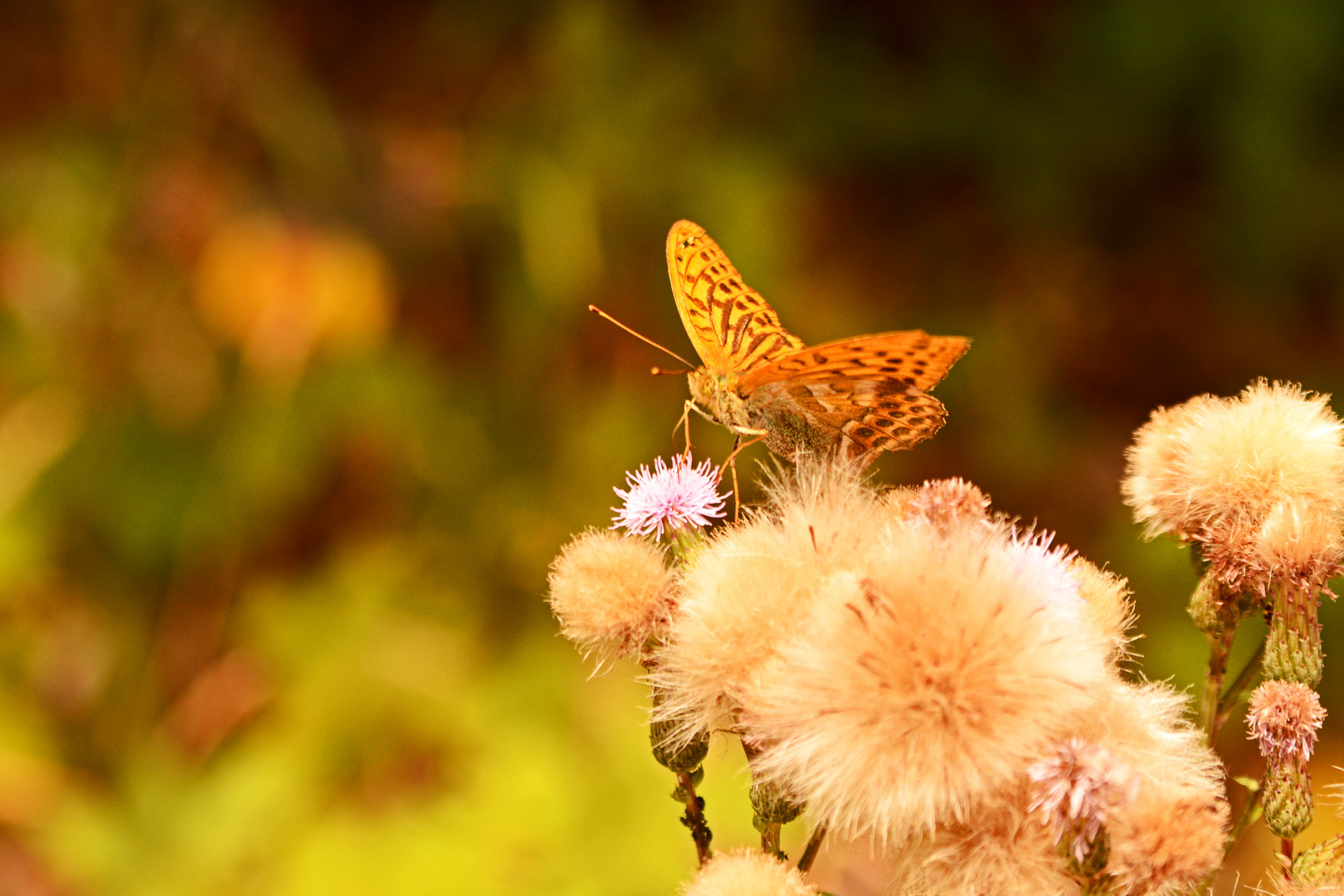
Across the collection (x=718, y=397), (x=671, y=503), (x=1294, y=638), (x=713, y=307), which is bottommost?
(x=1294, y=638)

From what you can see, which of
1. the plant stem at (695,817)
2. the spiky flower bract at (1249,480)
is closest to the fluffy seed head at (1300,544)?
the spiky flower bract at (1249,480)

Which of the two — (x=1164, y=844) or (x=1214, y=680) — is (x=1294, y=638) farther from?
(x=1164, y=844)

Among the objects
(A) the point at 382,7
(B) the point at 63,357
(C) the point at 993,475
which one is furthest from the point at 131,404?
(C) the point at 993,475

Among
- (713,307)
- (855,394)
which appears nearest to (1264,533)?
(855,394)

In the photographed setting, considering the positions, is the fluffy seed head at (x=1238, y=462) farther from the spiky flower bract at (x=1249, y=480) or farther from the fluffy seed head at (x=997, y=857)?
the fluffy seed head at (x=997, y=857)

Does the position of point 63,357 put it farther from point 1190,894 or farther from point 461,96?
point 1190,894
